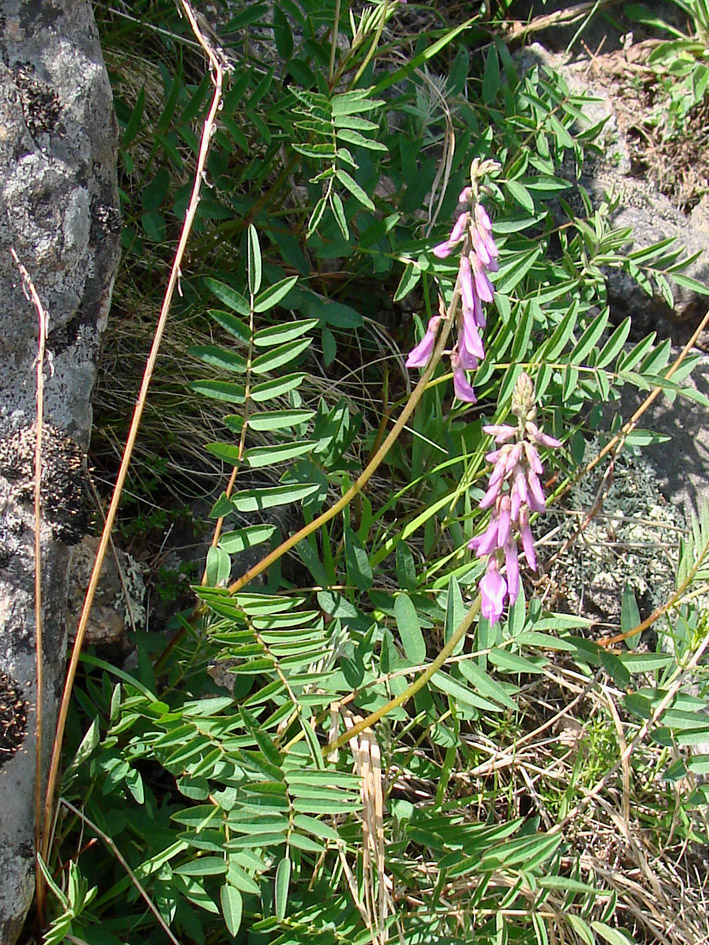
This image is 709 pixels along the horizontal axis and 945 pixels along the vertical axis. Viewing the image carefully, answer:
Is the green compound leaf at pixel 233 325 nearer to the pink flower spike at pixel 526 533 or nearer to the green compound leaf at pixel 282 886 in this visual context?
the pink flower spike at pixel 526 533

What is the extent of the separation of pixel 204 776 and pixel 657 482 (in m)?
2.11

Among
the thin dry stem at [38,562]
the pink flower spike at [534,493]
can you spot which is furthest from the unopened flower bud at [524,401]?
the thin dry stem at [38,562]

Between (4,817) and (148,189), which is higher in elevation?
(148,189)

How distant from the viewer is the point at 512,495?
1719mm

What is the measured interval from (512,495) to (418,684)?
0.44 m

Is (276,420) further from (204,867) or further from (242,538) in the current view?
(204,867)

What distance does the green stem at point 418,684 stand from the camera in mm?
1771

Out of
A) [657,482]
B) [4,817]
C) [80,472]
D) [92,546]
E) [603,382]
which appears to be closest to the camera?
[4,817]

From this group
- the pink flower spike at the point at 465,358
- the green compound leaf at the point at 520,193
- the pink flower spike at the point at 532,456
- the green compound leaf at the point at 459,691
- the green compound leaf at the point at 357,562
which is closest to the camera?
the pink flower spike at the point at 532,456

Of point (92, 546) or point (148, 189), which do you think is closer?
point (92, 546)

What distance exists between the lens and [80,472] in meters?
2.06

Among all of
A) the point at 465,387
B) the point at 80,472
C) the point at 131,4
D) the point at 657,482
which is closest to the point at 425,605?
the point at 465,387

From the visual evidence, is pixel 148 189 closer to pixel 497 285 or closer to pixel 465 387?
pixel 497 285

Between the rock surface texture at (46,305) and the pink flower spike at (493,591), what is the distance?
0.91 metres
